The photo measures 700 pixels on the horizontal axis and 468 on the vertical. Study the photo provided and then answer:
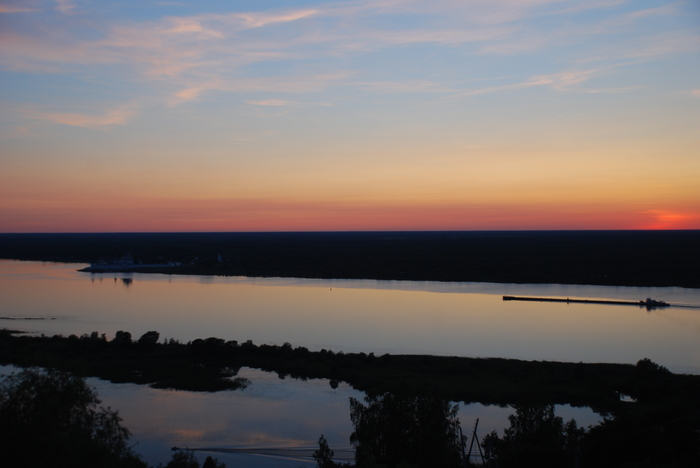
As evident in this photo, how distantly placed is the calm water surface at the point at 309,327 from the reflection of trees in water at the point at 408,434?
97.3 inches

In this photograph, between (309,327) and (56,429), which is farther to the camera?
(309,327)

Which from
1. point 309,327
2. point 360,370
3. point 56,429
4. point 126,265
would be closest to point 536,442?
point 56,429

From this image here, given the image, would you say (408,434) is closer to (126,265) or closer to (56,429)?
(56,429)

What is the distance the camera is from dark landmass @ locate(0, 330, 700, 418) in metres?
15.9

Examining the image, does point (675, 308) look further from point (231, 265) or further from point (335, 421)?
point (231, 265)

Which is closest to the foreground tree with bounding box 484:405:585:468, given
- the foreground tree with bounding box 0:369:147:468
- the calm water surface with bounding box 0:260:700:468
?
the calm water surface with bounding box 0:260:700:468

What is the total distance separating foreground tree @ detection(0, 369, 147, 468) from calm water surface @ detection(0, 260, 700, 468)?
4597 mm

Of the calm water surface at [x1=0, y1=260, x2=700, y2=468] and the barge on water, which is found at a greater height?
the barge on water

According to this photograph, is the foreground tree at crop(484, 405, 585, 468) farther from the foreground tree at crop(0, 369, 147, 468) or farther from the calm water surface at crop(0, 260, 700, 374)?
the calm water surface at crop(0, 260, 700, 374)

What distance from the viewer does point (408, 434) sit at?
10.8 metres

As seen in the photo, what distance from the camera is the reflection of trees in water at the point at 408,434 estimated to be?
10.6 meters

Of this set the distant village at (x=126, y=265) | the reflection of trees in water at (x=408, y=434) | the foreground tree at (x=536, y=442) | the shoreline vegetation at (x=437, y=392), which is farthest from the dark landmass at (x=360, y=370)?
the distant village at (x=126, y=265)

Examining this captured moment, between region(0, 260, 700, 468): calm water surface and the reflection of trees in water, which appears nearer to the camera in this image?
the reflection of trees in water

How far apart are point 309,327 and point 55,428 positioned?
1846 cm
